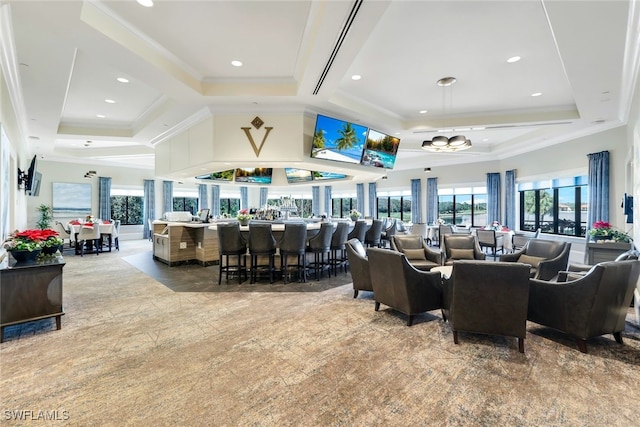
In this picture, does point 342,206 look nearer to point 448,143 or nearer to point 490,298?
point 448,143

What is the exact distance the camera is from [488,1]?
310cm

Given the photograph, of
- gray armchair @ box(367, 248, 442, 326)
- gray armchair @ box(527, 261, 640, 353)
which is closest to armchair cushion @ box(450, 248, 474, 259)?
gray armchair @ box(367, 248, 442, 326)

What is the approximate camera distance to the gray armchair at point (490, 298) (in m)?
→ 2.88

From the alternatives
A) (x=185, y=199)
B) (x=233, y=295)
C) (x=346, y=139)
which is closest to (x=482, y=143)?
(x=346, y=139)

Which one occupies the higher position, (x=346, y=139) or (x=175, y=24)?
(x=175, y=24)

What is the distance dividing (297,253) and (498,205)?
322 inches

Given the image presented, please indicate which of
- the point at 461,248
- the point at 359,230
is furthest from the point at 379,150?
the point at 461,248

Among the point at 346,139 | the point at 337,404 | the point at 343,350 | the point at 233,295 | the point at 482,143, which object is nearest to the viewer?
the point at 337,404

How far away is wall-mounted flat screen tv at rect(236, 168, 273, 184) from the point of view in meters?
9.76

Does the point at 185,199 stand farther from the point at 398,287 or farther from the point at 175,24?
the point at 398,287

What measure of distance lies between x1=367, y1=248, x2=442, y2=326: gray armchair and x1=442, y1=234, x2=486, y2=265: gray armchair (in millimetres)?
2027

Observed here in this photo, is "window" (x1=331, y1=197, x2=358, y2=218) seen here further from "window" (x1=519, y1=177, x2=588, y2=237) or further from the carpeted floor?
the carpeted floor

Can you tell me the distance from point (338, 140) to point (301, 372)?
4.73 meters

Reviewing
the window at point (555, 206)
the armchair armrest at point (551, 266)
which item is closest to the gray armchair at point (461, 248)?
the armchair armrest at point (551, 266)
